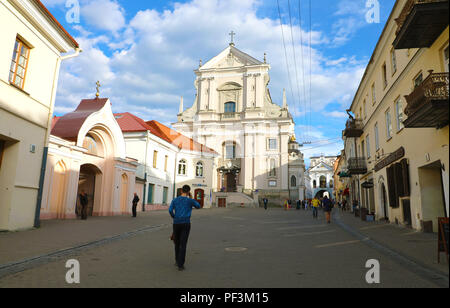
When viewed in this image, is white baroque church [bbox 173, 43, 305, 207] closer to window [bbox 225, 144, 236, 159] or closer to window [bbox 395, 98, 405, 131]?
window [bbox 225, 144, 236, 159]

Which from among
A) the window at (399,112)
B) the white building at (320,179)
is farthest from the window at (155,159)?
the white building at (320,179)

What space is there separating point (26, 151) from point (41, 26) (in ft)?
16.5

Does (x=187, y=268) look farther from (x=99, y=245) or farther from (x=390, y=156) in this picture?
(x=390, y=156)

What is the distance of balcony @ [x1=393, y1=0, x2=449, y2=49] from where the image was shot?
9.90 metres

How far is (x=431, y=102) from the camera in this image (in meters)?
9.36

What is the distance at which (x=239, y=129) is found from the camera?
50219mm

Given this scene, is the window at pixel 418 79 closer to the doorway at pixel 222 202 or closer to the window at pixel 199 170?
the window at pixel 199 170

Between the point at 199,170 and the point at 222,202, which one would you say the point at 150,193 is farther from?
the point at 222,202

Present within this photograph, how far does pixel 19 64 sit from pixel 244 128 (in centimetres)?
3909

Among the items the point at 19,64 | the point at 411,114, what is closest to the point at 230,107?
the point at 19,64

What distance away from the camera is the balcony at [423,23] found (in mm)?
9902

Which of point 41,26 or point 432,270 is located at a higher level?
point 41,26
